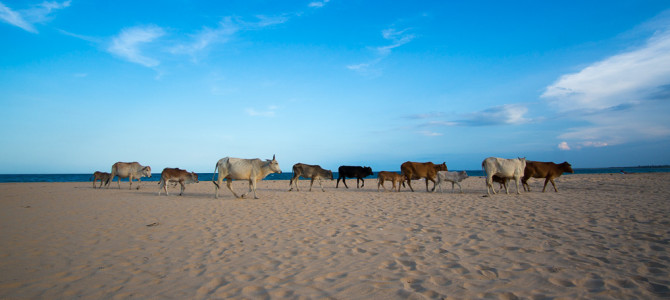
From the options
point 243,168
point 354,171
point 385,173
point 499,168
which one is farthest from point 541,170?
point 243,168

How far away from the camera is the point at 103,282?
13.0ft

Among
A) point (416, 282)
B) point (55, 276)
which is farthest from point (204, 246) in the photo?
point (416, 282)

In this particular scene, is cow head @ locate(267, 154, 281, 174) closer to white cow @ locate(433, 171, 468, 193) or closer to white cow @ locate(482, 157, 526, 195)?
white cow @ locate(433, 171, 468, 193)

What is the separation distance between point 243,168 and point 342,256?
10279mm

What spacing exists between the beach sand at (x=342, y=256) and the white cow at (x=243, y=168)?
5.45m

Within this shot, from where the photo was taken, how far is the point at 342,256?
4.96 meters

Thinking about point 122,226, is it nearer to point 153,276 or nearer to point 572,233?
point 153,276

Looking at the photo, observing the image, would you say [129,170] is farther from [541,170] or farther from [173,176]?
[541,170]

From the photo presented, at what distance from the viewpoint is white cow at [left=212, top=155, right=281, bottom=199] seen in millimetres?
14078

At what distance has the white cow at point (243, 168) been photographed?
14078mm

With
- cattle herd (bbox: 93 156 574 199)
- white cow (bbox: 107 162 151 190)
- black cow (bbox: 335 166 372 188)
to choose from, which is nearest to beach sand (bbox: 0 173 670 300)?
cattle herd (bbox: 93 156 574 199)

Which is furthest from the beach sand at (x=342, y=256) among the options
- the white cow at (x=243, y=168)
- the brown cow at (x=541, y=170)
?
the brown cow at (x=541, y=170)

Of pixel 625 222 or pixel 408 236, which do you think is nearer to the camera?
pixel 408 236

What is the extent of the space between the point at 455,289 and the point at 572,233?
4.33 m
